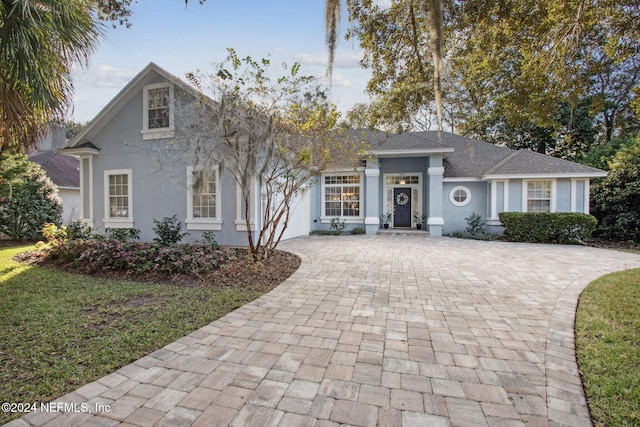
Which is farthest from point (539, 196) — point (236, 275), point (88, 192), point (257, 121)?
point (88, 192)

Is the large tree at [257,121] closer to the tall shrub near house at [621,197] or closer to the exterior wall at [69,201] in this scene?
the tall shrub near house at [621,197]

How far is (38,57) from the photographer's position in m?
4.03

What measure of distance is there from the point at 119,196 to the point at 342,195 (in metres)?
8.47

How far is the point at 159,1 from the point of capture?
4.95 metres

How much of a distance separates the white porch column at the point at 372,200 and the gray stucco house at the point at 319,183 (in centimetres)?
4

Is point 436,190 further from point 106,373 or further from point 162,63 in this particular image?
point 106,373

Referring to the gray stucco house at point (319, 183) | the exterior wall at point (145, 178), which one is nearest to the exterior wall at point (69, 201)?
the gray stucco house at point (319, 183)

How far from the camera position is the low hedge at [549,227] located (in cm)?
1020

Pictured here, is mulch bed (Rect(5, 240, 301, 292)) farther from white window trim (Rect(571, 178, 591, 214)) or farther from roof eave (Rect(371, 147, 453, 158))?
white window trim (Rect(571, 178, 591, 214))

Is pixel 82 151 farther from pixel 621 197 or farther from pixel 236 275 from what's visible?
pixel 621 197

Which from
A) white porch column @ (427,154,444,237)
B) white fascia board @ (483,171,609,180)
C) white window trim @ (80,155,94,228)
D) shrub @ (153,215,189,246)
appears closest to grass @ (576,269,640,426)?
white porch column @ (427,154,444,237)

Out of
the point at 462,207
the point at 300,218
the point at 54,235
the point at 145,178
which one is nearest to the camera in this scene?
the point at 54,235

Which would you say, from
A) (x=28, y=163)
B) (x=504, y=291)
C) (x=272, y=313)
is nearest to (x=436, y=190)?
(x=504, y=291)

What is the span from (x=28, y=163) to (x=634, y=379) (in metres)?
16.7
